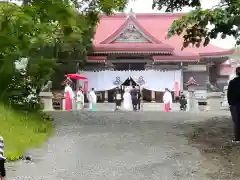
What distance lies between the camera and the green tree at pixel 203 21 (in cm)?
1037

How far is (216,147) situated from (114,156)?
2.23 metres

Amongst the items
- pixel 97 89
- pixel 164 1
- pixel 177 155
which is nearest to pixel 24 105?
pixel 164 1

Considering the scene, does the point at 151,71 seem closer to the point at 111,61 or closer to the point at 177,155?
the point at 111,61

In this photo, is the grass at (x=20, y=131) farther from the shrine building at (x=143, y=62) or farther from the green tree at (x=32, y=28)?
the shrine building at (x=143, y=62)

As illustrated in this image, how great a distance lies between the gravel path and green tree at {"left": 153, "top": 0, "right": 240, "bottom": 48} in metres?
2.46

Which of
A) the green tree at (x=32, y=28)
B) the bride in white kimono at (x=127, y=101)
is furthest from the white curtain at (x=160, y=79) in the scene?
the green tree at (x=32, y=28)

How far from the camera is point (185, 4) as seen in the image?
1288 centimetres

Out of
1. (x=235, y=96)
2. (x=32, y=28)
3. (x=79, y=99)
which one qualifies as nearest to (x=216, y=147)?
(x=235, y=96)

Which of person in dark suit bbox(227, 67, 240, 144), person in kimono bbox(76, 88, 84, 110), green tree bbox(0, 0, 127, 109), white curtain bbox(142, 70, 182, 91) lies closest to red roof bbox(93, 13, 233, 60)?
white curtain bbox(142, 70, 182, 91)

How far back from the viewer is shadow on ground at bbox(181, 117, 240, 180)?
760cm

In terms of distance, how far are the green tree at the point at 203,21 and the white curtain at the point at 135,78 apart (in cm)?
1786

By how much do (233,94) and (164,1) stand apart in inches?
164

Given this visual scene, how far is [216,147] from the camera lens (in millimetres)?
9508

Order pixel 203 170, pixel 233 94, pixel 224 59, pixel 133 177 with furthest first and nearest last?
pixel 224 59, pixel 233 94, pixel 203 170, pixel 133 177
